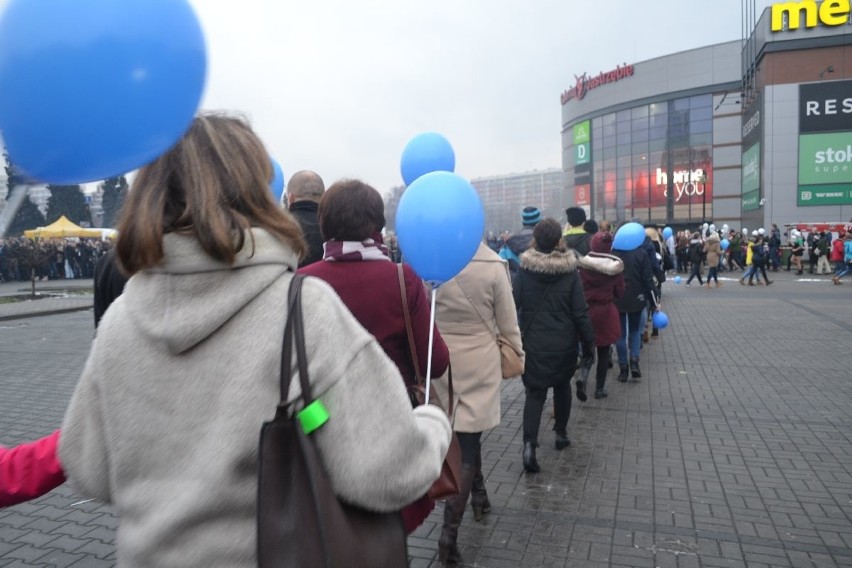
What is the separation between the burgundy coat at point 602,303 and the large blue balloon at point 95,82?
20.3 ft

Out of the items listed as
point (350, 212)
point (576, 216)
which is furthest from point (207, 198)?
point (576, 216)

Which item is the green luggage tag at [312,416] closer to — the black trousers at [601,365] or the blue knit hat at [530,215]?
the black trousers at [601,365]

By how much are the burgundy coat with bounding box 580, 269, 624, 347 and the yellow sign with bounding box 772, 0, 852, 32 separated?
105 feet

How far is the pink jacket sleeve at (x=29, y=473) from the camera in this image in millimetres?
1436

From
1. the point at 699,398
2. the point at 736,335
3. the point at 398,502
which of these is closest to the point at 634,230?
the point at 699,398

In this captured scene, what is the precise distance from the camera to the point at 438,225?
3.00m

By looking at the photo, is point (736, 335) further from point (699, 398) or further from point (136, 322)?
point (136, 322)

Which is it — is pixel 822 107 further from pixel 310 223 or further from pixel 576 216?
pixel 310 223

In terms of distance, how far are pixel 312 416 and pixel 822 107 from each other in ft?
126

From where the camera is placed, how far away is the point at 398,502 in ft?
4.42

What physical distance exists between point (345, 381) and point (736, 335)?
11372mm

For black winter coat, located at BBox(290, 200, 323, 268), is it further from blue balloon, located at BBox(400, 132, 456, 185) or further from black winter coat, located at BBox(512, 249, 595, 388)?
black winter coat, located at BBox(512, 249, 595, 388)

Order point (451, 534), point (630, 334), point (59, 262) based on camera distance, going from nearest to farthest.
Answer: point (451, 534), point (630, 334), point (59, 262)

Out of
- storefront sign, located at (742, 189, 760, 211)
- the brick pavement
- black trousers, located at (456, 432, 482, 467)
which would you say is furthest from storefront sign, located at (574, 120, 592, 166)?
black trousers, located at (456, 432, 482, 467)
